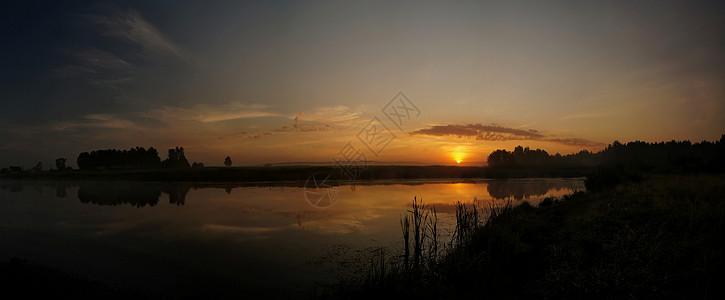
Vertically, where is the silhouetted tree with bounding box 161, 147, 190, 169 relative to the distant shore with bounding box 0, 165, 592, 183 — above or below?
above

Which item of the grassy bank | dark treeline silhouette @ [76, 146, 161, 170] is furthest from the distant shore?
the grassy bank

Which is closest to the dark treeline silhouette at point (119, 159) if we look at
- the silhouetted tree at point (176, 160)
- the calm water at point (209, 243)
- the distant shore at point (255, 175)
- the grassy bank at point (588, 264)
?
the silhouetted tree at point (176, 160)

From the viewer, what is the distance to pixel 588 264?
33.0 ft

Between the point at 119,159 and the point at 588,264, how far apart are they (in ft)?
470

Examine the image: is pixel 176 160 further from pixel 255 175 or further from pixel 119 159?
pixel 255 175

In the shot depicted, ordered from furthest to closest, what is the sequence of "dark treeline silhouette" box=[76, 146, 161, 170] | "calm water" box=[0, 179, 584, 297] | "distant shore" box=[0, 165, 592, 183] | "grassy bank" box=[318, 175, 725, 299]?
"dark treeline silhouette" box=[76, 146, 161, 170]
"distant shore" box=[0, 165, 592, 183]
"calm water" box=[0, 179, 584, 297]
"grassy bank" box=[318, 175, 725, 299]

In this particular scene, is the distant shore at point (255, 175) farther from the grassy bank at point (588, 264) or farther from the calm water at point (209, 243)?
the grassy bank at point (588, 264)

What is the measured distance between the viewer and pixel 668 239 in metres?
10.8

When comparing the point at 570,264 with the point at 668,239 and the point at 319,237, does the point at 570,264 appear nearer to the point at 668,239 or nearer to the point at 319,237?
the point at 668,239

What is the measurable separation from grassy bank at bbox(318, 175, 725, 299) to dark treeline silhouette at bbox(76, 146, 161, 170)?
129877 mm

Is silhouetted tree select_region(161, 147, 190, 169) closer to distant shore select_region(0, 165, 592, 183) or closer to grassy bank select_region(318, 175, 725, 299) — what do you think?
distant shore select_region(0, 165, 592, 183)

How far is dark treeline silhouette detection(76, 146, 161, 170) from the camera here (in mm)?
115750

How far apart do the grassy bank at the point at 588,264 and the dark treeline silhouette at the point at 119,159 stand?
426 ft

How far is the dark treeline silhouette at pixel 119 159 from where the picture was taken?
11575 centimetres
